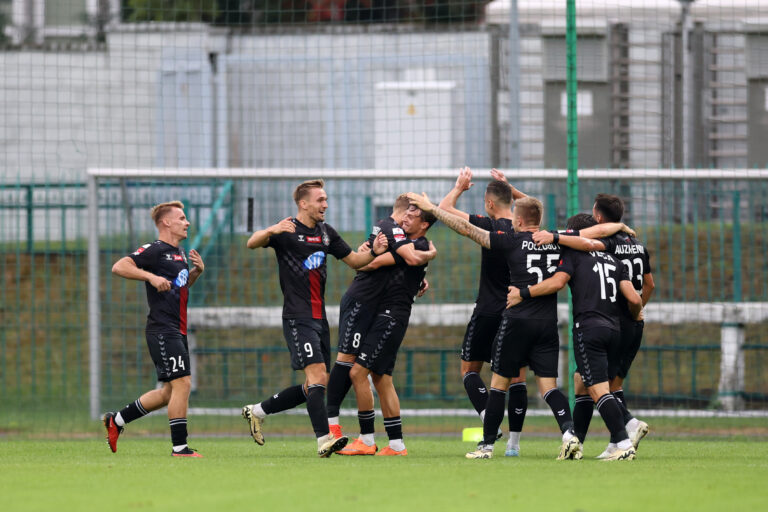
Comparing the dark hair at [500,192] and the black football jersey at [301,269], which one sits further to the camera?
the dark hair at [500,192]

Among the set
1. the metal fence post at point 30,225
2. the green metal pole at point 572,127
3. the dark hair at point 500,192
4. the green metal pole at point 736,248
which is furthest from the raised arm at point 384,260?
the metal fence post at point 30,225

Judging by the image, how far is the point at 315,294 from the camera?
9.59m

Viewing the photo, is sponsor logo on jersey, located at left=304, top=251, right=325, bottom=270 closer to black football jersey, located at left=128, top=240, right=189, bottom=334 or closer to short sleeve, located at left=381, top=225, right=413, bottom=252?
short sleeve, located at left=381, top=225, right=413, bottom=252

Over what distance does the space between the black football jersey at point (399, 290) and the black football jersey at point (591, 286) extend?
1.24 meters

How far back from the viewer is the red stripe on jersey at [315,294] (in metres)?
9.56

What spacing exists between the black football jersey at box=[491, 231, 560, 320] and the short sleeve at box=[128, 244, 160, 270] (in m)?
2.73

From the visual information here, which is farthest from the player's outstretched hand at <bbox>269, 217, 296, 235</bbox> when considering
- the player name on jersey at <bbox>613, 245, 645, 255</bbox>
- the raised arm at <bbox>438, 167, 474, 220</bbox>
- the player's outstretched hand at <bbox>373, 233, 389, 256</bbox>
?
the player name on jersey at <bbox>613, 245, 645, 255</bbox>

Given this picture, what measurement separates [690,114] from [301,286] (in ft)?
26.4

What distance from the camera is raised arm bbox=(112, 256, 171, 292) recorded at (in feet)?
31.1

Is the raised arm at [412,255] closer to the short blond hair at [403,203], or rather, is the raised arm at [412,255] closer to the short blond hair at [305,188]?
the short blond hair at [403,203]

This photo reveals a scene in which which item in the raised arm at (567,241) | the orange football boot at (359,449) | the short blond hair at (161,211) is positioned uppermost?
the short blond hair at (161,211)

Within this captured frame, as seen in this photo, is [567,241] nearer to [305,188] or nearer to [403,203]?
[403,203]

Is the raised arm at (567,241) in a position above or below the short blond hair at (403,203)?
below

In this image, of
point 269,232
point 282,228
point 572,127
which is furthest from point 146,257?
point 572,127
